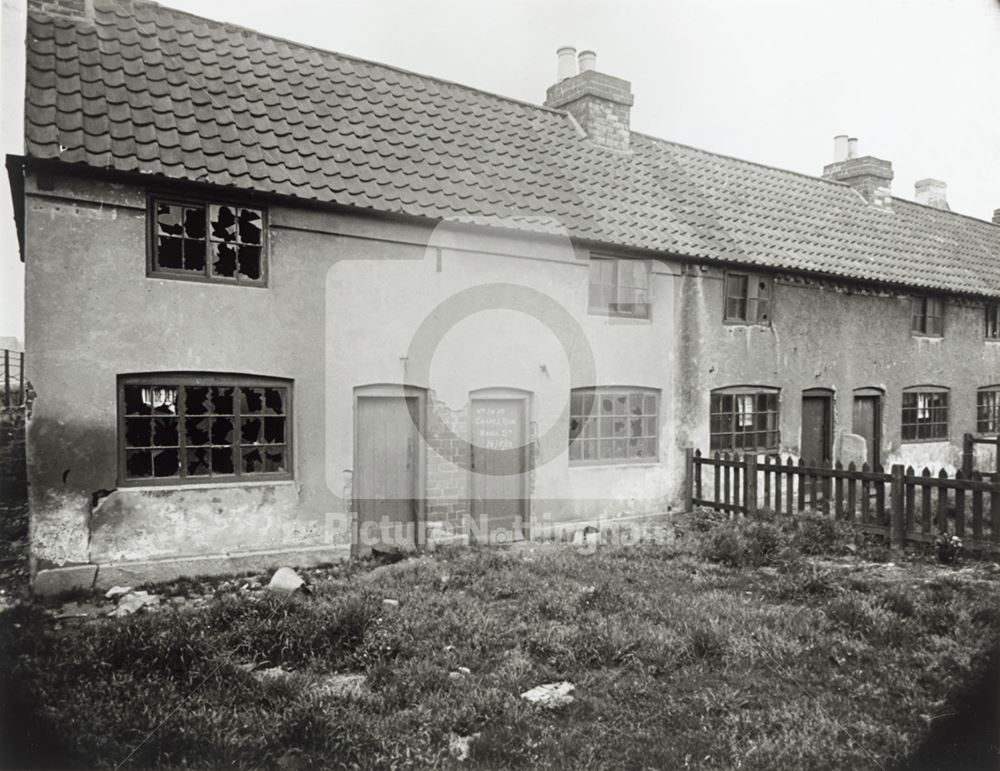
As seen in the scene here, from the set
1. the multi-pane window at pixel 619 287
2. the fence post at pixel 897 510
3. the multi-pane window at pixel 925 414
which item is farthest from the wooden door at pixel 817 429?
the fence post at pixel 897 510

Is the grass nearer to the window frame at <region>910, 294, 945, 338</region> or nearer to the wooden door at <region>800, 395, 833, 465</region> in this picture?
the wooden door at <region>800, 395, 833, 465</region>

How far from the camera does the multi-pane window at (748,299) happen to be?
13242 millimetres

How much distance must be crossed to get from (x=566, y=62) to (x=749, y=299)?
6359 millimetres

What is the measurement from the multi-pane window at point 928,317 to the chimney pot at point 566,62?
31.6ft

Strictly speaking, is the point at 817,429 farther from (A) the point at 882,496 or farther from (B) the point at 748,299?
(A) the point at 882,496

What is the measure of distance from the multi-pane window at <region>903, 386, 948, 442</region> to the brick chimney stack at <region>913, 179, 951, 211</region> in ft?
31.8

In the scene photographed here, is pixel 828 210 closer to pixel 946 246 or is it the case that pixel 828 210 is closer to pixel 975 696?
pixel 946 246

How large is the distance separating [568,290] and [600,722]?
7.68m

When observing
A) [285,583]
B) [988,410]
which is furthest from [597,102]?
[988,410]

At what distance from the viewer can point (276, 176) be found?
8.84 m

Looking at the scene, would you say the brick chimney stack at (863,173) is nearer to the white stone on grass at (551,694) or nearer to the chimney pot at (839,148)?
the chimney pot at (839,148)

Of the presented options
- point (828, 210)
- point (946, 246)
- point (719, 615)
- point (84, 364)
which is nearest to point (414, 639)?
point (719, 615)

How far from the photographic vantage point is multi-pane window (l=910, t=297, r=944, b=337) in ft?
53.2

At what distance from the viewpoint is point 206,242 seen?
8.56 meters
